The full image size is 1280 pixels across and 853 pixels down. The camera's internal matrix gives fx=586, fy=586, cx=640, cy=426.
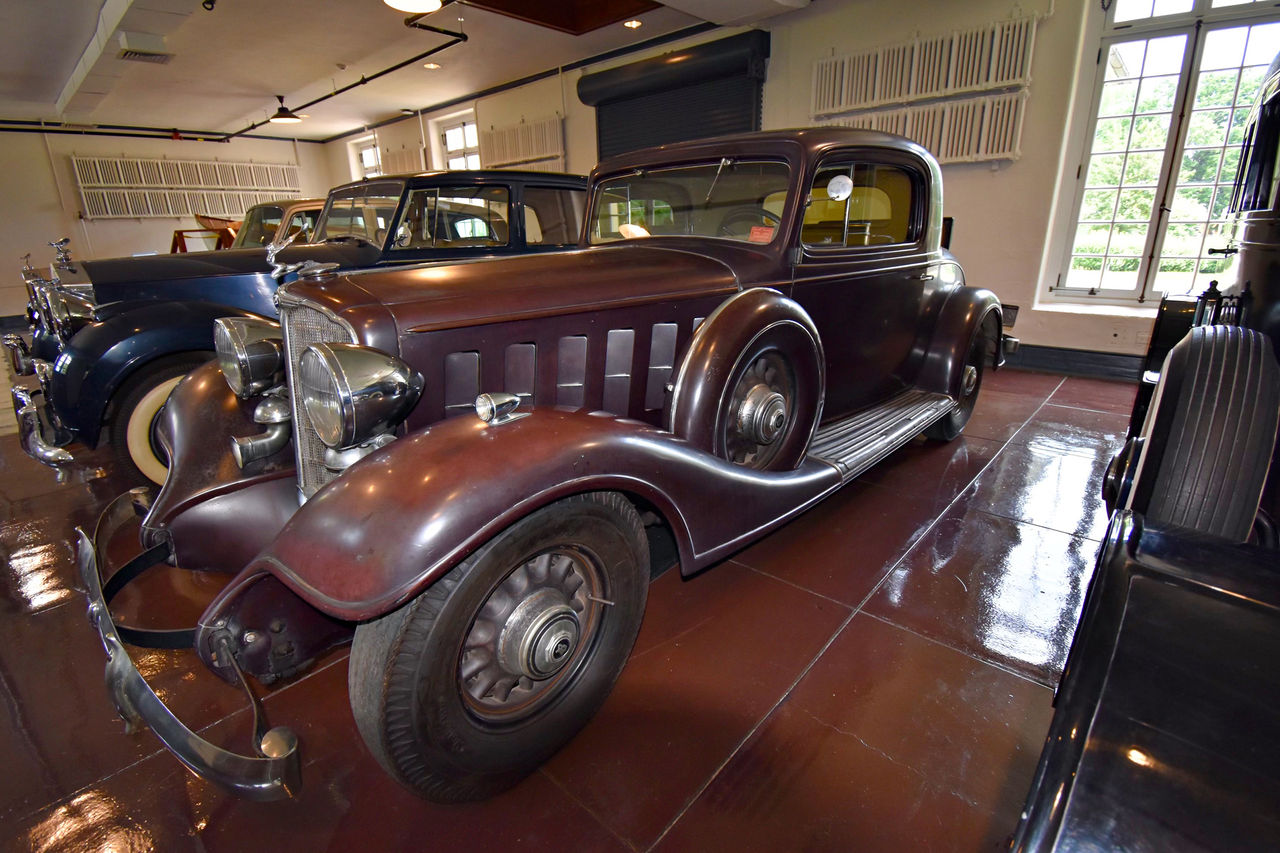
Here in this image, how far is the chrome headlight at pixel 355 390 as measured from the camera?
4.39 feet

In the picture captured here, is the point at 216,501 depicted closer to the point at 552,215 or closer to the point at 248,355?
the point at 248,355

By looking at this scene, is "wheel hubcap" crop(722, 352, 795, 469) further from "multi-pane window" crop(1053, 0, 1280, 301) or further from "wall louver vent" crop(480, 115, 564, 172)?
"wall louver vent" crop(480, 115, 564, 172)

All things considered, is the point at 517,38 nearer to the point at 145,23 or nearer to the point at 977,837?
the point at 145,23

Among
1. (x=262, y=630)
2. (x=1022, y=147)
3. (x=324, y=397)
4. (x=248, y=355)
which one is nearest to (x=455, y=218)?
(x=248, y=355)

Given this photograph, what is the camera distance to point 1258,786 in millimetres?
604

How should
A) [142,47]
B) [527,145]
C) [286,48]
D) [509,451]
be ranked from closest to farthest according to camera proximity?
[509,451] → [142,47] → [286,48] → [527,145]

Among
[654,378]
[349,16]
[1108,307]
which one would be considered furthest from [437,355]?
[349,16]

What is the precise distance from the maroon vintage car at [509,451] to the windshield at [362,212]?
279 cm

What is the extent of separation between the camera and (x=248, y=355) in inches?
73.2

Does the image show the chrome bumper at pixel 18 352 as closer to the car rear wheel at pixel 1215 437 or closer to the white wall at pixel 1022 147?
the car rear wheel at pixel 1215 437

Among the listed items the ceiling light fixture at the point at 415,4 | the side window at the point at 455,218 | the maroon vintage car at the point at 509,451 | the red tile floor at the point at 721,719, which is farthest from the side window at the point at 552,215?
the red tile floor at the point at 721,719

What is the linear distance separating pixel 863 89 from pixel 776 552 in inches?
221

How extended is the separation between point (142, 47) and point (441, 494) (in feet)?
30.1

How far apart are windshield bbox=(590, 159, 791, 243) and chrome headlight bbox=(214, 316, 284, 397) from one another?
1598mm
